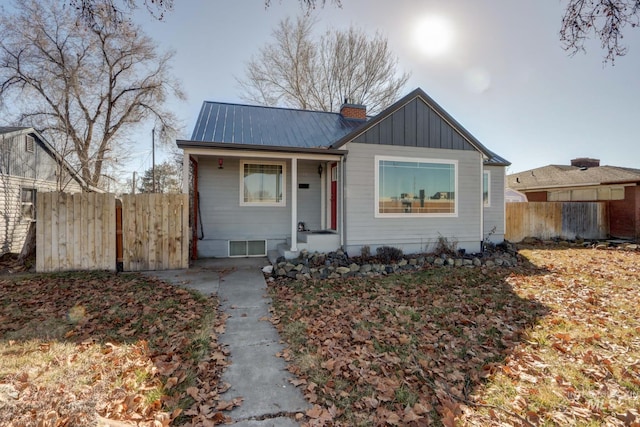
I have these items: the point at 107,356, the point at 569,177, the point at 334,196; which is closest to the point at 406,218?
the point at 334,196

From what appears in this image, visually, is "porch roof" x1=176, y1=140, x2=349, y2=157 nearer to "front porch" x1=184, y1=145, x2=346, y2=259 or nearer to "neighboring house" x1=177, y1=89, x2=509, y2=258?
"neighboring house" x1=177, y1=89, x2=509, y2=258

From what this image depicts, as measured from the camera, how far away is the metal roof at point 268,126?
848cm

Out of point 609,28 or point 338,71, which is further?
point 338,71

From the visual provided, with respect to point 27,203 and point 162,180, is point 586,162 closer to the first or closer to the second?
point 27,203

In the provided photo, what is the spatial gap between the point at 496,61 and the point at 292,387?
1069 centimetres

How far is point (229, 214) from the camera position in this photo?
29.5ft

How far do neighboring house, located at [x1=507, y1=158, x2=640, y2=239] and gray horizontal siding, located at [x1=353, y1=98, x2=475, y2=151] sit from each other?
466 inches

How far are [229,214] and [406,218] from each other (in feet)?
16.9

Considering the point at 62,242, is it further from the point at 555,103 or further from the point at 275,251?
the point at 555,103

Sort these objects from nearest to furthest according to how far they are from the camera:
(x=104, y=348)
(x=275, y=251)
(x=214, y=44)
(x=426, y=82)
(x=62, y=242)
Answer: (x=104, y=348)
(x=62, y=242)
(x=275, y=251)
(x=214, y=44)
(x=426, y=82)

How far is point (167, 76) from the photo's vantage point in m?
19.5

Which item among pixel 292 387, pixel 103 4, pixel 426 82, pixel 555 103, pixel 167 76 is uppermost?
pixel 167 76

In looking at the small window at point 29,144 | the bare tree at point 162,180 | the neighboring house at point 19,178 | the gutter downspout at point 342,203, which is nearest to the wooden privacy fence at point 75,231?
the neighboring house at point 19,178

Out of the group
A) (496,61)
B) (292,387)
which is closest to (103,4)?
(292,387)
